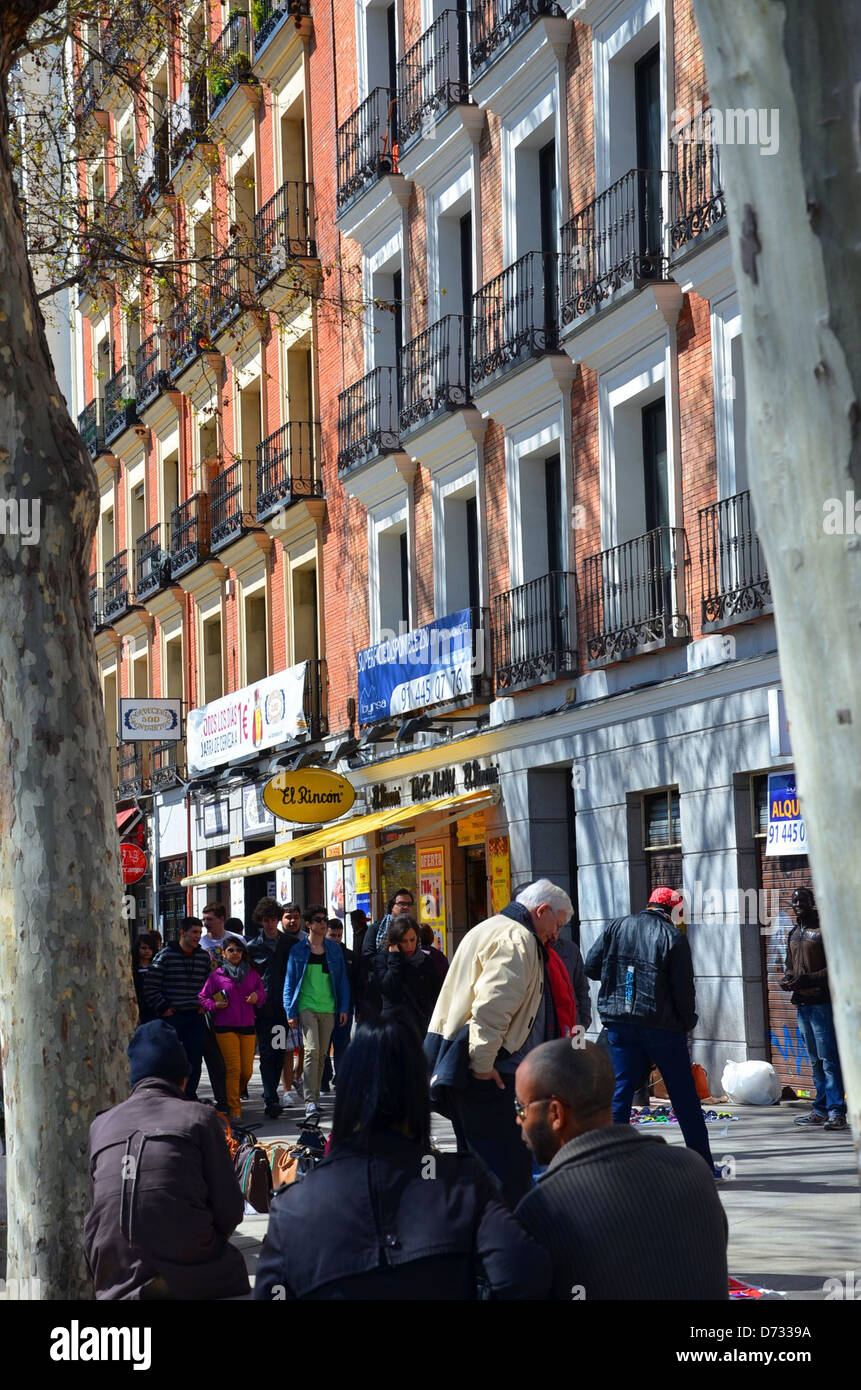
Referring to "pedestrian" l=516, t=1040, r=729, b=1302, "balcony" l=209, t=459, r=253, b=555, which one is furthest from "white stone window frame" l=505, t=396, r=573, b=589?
"pedestrian" l=516, t=1040, r=729, b=1302

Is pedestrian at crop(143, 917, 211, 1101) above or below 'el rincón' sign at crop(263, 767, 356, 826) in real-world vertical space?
below

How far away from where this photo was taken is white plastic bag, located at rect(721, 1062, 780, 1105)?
15898 millimetres

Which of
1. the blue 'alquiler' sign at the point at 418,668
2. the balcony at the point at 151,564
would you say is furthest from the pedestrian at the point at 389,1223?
the balcony at the point at 151,564

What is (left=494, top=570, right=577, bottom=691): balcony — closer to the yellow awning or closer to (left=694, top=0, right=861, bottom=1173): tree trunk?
the yellow awning

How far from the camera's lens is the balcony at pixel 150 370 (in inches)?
1458

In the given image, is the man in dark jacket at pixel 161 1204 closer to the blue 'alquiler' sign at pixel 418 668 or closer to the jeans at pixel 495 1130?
the jeans at pixel 495 1130

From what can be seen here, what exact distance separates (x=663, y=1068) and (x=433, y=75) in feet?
55.3

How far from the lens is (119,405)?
4053 centimetres

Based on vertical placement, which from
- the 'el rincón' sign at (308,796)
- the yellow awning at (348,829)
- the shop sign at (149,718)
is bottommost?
the yellow awning at (348,829)

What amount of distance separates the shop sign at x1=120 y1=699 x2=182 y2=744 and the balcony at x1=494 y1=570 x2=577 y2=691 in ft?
31.1

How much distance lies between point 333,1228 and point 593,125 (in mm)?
17810

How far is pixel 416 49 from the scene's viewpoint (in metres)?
24.7

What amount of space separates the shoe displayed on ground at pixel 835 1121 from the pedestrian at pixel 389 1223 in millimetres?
10129

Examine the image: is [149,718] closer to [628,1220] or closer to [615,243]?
[615,243]
